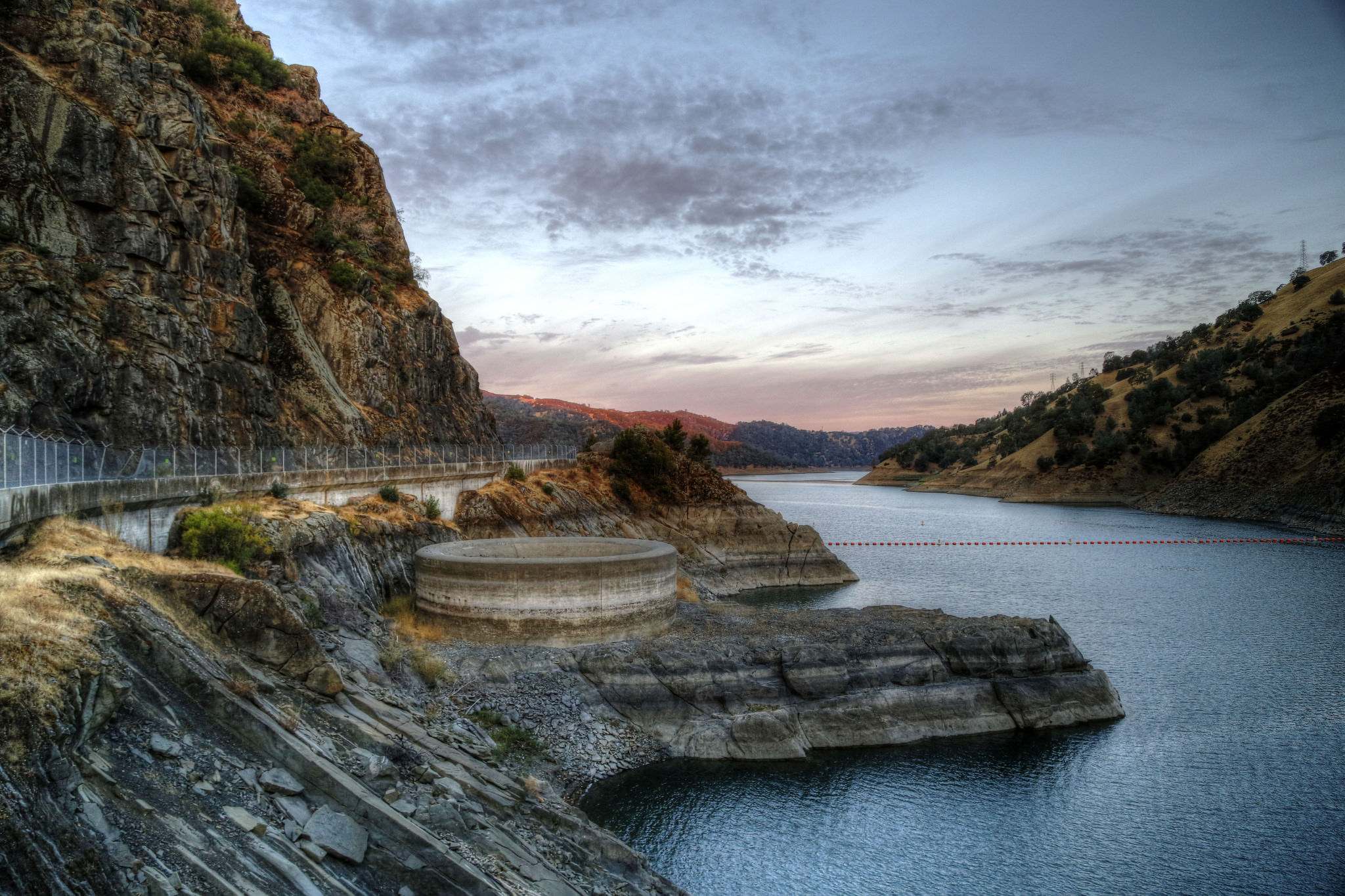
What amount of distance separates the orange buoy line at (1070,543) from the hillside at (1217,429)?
6.95 m

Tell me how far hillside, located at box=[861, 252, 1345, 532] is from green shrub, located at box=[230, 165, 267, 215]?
321 feet

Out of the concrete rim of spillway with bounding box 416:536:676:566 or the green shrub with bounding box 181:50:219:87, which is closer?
the concrete rim of spillway with bounding box 416:536:676:566

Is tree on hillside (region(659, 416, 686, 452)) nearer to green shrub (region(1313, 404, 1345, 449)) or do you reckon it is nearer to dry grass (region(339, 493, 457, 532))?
dry grass (region(339, 493, 457, 532))

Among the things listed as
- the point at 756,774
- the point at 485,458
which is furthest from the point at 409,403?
the point at 756,774

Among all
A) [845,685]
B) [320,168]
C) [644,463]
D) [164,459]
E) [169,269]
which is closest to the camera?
[164,459]

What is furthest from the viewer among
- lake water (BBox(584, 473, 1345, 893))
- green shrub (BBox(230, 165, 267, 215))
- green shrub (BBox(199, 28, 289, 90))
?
green shrub (BBox(199, 28, 289, 90))

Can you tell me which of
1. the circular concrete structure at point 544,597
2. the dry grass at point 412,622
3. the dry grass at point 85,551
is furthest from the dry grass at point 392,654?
the dry grass at point 85,551

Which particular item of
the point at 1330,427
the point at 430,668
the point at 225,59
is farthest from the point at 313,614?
the point at 1330,427

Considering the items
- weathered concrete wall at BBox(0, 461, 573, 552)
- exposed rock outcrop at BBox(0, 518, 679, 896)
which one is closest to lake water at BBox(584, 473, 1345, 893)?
exposed rock outcrop at BBox(0, 518, 679, 896)

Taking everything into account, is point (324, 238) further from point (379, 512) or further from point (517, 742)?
point (517, 742)

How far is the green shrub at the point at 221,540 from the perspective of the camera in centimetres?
2566

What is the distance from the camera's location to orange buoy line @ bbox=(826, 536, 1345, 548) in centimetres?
7700

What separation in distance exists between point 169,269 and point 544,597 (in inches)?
1049

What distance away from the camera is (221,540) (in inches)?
1030
